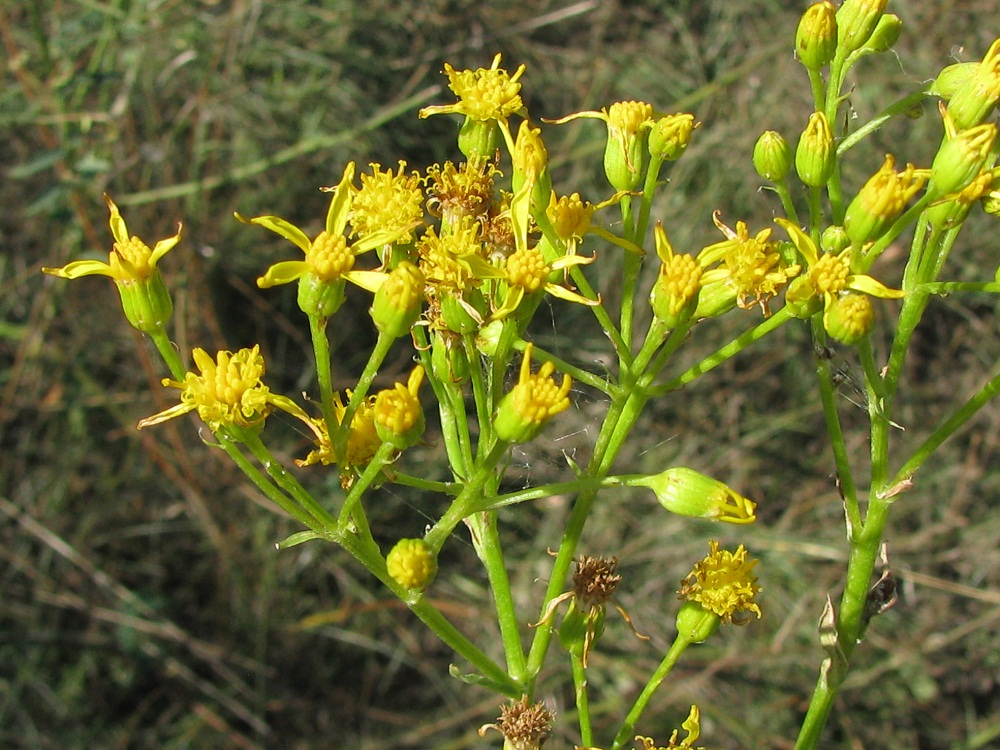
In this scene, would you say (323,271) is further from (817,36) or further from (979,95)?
(979,95)

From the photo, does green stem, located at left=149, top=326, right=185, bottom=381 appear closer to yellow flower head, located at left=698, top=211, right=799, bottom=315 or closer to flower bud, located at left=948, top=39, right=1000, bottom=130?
yellow flower head, located at left=698, top=211, right=799, bottom=315

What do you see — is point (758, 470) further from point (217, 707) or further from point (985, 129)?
point (985, 129)

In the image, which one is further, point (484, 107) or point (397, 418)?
point (484, 107)

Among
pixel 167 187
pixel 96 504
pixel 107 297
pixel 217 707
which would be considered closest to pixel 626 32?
pixel 167 187

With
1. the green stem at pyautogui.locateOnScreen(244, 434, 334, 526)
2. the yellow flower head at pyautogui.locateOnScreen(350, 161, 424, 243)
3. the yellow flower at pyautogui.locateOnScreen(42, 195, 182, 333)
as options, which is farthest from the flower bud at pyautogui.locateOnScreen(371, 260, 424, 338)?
the yellow flower at pyautogui.locateOnScreen(42, 195, 182, 333)

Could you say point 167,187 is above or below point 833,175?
below

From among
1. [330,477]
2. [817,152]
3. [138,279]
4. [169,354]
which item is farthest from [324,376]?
[330,477]

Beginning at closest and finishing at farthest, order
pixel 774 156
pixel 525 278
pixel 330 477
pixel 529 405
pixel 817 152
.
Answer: pixel 529 405
pixel 525 278
pixel 817 152
pixel 774 156
pixel 330 477
